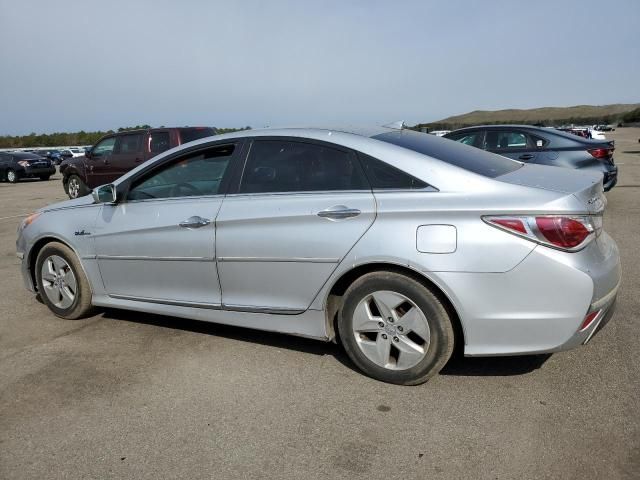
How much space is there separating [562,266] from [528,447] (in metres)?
0.94

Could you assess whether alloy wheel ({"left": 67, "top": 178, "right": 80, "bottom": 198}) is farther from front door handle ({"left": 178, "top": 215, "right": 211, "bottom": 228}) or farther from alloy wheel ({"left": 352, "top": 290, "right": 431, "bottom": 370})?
alloy wheel ({"left": 352, "top": 290, "right": 431, "bottom": 370})

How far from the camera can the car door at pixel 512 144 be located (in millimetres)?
9336

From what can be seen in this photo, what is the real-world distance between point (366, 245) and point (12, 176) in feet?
81.4

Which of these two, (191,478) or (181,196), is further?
(181,196)

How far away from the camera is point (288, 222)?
353 centimetres

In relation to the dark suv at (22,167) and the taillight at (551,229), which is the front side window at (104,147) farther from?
the dark suv at (22,167)

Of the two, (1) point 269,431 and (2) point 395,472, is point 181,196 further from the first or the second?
(2) point 395,472

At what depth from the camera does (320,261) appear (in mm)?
3418

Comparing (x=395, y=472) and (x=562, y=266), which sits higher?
(x=562, y=266)

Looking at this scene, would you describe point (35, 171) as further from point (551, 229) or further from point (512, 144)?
point (551, 229)

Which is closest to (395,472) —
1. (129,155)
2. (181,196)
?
(181,196)

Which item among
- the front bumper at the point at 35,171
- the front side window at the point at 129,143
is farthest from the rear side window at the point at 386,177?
the front bumper at the point at 35,171

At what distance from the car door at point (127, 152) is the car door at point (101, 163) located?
0.69 ft

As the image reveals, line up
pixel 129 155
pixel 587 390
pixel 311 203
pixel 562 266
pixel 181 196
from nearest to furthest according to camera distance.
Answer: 1. pixel 562 266
2. pixel 587 390
3. pixel 311 203
4. pixel 181 196
5. pixel 129 155
